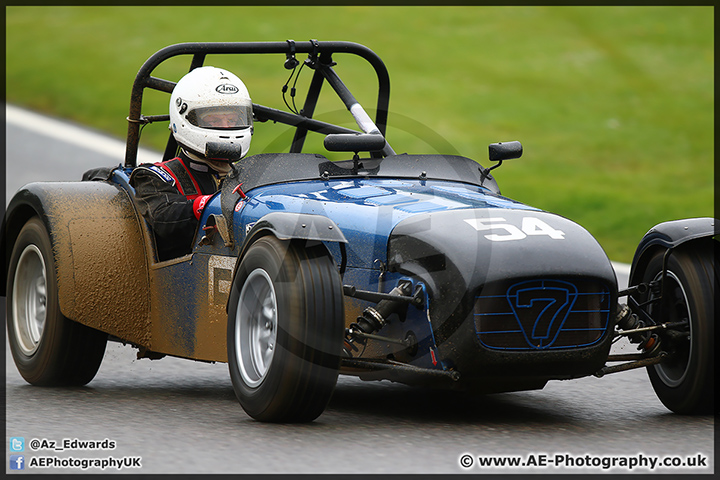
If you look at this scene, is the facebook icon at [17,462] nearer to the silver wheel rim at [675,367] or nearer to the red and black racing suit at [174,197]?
the red and black racing suit at [174,197]

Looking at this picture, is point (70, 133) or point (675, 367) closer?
point (675, 367)

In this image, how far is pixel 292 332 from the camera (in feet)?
16.7

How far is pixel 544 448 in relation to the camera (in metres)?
4.95

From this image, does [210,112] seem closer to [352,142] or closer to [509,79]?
[352,142]

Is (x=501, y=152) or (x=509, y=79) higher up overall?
(x=509, y=79)

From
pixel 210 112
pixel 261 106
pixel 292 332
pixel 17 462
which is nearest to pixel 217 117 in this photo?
pixel 210 112

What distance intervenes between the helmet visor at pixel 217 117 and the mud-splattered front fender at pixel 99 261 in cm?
67

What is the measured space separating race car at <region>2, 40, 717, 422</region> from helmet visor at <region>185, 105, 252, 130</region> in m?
0.50

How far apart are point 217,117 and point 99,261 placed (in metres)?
1.12

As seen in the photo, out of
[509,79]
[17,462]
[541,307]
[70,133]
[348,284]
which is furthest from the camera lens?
[509,79]

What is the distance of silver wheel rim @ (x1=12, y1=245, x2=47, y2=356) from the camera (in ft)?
23.3

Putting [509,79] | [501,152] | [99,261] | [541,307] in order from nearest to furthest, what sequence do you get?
[541,307] < [99,261] < [501,152] < [509,79]

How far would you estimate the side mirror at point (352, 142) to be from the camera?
19.9ft

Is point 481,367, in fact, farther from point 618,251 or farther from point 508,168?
point 508,168
